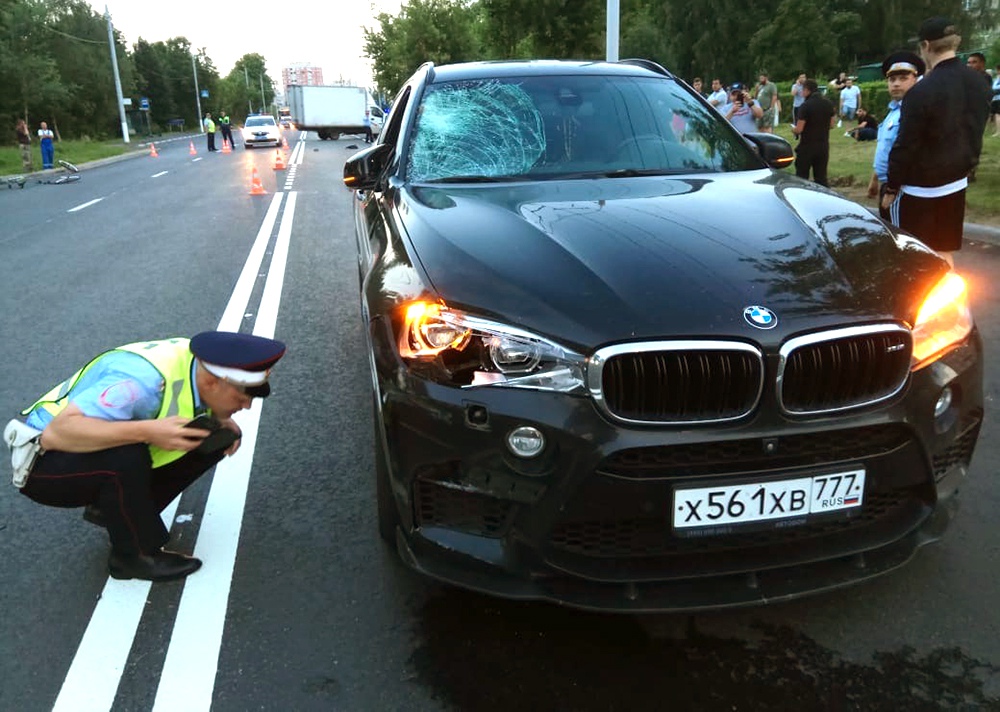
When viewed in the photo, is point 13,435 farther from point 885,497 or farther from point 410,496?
point 885,497

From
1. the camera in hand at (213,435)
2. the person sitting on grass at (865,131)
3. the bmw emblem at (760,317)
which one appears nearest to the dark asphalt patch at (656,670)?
the camera in hand at (213,435)

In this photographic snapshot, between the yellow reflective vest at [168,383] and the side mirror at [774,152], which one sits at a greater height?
the side mirror at [774,152]

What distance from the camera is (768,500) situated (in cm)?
226

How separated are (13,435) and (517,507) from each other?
177cm

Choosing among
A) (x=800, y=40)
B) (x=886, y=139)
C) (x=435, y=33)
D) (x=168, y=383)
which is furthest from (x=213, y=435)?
(x=435, y=33)

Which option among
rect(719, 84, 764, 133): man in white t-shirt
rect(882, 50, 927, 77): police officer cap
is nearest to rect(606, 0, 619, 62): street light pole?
rect(719, 84, 764, 133): man in white t-shirt

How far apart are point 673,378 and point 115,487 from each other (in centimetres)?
188

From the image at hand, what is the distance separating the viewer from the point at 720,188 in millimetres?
3312

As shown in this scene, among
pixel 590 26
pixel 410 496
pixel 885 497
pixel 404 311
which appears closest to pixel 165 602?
pixel 410 496

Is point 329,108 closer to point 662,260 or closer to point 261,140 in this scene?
point 261,140

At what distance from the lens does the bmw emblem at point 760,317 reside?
2.24 meters

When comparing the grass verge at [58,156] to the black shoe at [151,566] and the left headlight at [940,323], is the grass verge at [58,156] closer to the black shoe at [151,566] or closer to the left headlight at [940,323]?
the black shoe at [151,566]

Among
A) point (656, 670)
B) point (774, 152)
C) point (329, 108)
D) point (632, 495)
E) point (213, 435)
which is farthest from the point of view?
point (329, 108)

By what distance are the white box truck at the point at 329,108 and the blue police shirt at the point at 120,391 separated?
1889 inches
